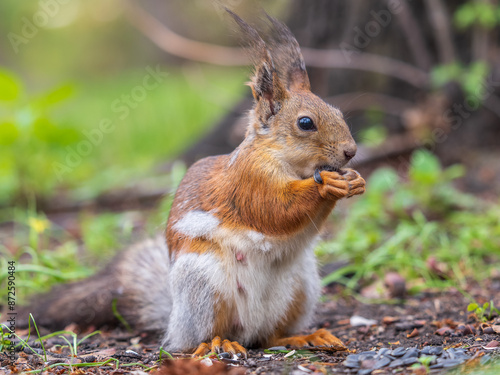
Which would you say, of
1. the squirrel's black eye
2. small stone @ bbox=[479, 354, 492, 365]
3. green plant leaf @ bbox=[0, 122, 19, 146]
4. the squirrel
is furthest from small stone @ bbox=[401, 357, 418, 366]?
green plant leaf @ bbox=[0, 122, 19, 146]

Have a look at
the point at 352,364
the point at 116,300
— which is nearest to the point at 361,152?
the point at 116,300

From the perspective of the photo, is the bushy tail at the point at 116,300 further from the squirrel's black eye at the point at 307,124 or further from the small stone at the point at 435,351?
the small stone at the point at 435,351

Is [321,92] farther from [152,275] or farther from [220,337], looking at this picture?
[220,337]

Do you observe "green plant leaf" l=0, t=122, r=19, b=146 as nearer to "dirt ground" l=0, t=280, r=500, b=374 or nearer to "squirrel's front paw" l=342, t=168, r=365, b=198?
"dirt ground" l=0, t=280, r=500, b=374

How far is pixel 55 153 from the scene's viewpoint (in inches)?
273

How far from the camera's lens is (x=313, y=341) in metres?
3.25

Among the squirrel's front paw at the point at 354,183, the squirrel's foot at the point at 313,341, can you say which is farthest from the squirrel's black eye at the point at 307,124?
the squirrel's foot at the point at 313,341

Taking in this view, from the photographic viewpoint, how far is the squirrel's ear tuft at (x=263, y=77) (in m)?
3.05

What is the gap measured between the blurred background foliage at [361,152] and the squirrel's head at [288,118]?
20 centimetres

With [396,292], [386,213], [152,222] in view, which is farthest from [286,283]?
[152,222]

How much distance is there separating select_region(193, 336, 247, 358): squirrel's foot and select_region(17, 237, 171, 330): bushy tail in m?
0.56

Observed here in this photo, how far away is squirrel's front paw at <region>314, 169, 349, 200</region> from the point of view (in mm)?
2875

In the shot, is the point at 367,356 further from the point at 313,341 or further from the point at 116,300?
the point at 116,300

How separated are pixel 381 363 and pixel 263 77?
1571 millimetres
